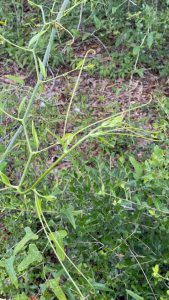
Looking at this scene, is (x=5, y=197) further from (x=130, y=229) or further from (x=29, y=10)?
(x=29, y=10)

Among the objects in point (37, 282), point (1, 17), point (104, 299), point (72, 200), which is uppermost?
point (1, 17)

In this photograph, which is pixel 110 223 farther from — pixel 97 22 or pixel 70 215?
pixel 97 22

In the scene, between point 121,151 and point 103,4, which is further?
point 103,4

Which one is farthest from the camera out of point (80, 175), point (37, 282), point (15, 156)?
point (15, 156)

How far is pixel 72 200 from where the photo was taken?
222 cm

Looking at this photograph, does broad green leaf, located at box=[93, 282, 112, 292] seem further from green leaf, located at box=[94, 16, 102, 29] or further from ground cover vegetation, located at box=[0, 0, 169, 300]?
green leaf, located at box=[94, 16, 102, 29]

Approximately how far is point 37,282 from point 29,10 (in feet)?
8.32

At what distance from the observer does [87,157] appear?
309 centimetres

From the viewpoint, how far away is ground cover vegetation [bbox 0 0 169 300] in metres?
1.67

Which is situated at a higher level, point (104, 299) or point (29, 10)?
point (29, 10)

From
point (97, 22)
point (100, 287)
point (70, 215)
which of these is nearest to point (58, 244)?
point (70, 215)

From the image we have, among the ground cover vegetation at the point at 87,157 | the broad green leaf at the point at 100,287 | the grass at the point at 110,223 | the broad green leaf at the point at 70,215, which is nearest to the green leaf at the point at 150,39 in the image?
the ground cover vegetation at the point at 87,157

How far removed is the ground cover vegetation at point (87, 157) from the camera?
65.9 inches

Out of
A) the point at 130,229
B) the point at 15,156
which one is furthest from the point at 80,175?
the point at 15,156
